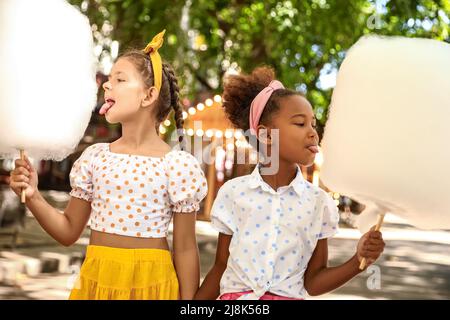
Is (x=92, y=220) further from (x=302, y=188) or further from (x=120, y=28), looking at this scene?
(x=120, y=28)

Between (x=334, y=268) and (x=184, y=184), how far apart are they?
517 mm

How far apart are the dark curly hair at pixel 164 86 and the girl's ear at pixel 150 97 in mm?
17

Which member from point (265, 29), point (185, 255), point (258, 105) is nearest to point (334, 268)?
point (185, 255)

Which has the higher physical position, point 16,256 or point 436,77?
point 436,77

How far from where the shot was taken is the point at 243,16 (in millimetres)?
10023

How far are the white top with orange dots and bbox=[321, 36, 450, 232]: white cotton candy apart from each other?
1.62 feet

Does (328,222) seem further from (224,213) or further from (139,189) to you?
(139,189)

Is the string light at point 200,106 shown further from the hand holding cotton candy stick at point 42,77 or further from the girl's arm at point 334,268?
the girl's arm at point 334,268

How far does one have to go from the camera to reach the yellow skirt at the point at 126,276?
2.62m

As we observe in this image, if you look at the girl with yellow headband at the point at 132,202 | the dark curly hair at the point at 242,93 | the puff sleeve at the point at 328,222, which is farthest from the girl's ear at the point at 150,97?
the puff sleeve at the point at 328,222

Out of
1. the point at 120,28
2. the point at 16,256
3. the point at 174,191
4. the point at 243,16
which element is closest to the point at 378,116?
the point at 174,191
